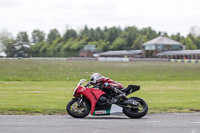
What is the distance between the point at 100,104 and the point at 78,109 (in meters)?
0.70

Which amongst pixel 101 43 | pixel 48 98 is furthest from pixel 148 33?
pixel 48 98

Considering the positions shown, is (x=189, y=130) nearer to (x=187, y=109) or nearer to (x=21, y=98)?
(x=187, y=109)

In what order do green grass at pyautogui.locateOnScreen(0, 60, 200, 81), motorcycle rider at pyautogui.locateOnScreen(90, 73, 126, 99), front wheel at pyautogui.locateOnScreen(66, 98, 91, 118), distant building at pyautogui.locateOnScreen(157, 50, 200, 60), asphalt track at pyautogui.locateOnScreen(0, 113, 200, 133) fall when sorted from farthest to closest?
1. distant building at pyautogui.locateOnScreen(157, 50, 200, 60)
2. green grass at pyautogui.locateOnScreen(0, 60, 200, 81)
3. front wheel at pyautogui.locateOnScreen(66, 98, 91, 118)
4. motorcycle rider at pyautogui.locateOnScreen(90, 73, 126, 99)
5. asphalt track at pyautogui.locateOnScreen(0, 113, 200, 133)

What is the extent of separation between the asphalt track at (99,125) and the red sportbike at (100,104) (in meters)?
0.32

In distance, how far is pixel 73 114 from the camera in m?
10.5

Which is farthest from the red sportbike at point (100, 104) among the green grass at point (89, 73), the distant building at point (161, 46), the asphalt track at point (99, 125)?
the distant building at point (161, 46)

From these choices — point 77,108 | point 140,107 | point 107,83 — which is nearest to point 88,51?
point 140,107

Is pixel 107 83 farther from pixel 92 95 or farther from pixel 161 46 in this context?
pixel 161 46

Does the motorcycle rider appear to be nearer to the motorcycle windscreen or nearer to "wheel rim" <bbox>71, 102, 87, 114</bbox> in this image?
the motorcycle windscreen

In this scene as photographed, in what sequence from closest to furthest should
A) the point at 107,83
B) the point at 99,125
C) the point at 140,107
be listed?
the point at 99,125 → the point at 107,83 → the point at 140,107

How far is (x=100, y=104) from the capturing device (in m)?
10.6

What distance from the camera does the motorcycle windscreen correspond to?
414 inches

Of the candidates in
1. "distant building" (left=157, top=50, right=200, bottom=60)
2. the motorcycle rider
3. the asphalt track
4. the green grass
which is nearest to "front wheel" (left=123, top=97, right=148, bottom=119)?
the asphalt track

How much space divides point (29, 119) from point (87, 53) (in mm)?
164847
